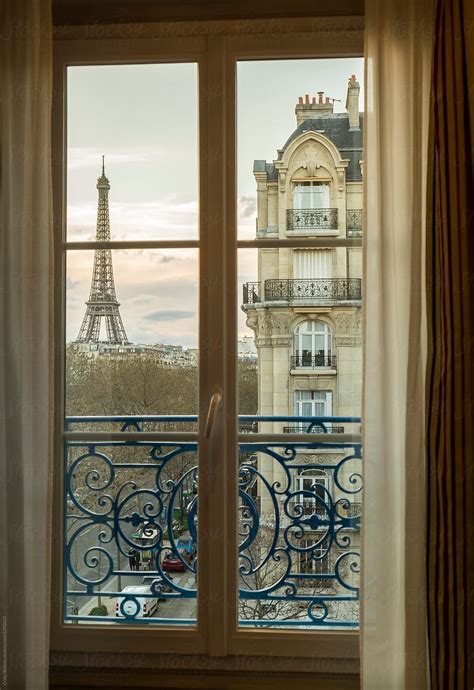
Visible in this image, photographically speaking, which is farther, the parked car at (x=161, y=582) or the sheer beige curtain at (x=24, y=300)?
the parked car at (x=161, y=582)

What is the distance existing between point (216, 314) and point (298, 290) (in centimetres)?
28

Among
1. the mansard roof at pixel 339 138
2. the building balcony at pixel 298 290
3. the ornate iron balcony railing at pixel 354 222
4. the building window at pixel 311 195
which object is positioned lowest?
the building balcony at pixel 298 290

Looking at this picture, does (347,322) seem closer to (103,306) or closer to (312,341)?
(312,341)

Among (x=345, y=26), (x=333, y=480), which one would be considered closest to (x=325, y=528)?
(x=333, y=480)

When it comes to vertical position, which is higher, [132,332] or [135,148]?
[135,148]

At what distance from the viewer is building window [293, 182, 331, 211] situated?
2.07m

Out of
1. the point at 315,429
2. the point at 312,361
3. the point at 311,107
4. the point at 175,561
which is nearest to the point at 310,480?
the point at 315,429

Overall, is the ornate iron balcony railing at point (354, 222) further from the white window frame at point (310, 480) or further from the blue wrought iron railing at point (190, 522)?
the white window frame at point (310, 480)

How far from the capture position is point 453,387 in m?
1.74

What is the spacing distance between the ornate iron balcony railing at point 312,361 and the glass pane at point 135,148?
1.79ft

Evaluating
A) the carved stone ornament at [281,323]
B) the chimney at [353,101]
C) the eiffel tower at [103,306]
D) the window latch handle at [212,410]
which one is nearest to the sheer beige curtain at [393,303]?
the chimney at [353,101]

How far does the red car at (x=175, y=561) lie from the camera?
81.8 inches

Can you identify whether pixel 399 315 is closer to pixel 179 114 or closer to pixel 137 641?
pixel 179 114

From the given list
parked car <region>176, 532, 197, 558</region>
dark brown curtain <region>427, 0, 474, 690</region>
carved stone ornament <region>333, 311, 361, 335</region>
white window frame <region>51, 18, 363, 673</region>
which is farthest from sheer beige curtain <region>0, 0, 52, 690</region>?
dark brown curtain <region>427, 0, 474, 690</region>
